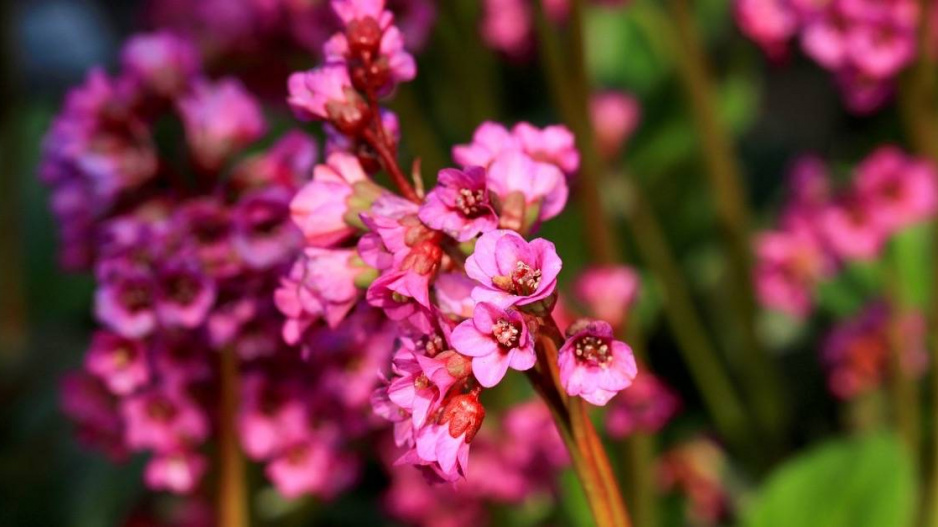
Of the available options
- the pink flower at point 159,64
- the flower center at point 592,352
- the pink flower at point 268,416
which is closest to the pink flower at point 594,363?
the flower center at point 592,352

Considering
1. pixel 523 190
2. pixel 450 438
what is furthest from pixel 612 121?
pixel 450 438

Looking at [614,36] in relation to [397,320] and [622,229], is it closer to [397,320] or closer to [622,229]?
[622,229]

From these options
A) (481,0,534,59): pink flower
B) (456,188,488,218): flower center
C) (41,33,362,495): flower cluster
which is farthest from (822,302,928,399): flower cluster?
(456,188,488,218): flower center

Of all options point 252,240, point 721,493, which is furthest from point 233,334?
point 721,493

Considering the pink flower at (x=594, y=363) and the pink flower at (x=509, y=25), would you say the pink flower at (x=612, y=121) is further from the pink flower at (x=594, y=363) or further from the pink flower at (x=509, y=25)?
the pink flower at (x=594, y=363)

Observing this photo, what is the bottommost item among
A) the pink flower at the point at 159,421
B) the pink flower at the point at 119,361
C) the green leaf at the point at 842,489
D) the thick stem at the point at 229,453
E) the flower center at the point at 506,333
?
the green leaf at the point at 842,489

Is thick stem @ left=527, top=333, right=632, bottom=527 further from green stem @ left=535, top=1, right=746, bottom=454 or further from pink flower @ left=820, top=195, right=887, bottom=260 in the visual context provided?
pink flower @ left=820, top=195, right=887, bottom=260
